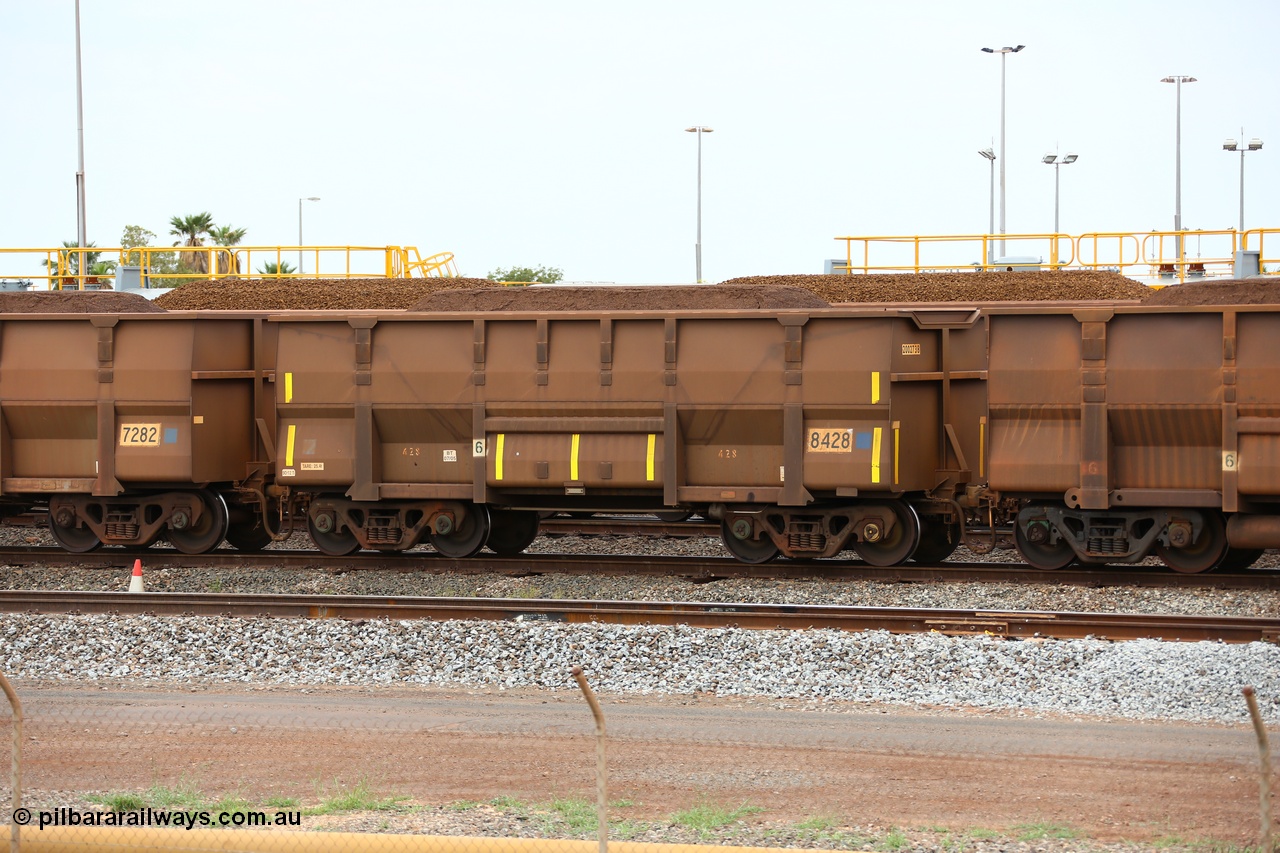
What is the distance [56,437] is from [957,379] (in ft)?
33.9

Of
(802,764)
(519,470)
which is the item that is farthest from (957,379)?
(802,764)

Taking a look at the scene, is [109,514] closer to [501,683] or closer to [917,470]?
[501,683]

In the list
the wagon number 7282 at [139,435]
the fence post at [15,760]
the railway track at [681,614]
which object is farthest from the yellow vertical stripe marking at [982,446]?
the fence post at [15,760]

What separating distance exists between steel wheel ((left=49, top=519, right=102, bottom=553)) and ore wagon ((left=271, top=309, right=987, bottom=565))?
2822mm

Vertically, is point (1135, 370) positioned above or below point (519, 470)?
above

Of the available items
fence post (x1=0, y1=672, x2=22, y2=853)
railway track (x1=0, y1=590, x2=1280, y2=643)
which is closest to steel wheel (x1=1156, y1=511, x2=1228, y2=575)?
railway track (x1=0, y1=590, x2=1280, y2=643)

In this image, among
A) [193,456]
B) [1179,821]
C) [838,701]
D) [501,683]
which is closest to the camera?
[1179,821]

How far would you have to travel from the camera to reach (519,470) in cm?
1435

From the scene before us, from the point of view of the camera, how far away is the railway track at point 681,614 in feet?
34.4

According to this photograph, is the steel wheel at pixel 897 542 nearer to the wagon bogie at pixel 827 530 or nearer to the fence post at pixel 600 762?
Answer: the wagon bogie at pixel 827 530

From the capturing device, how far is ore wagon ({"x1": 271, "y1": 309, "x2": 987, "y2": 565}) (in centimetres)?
1373

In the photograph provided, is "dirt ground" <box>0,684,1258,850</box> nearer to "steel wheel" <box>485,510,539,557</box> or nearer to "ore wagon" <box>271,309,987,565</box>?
"ore wagon" <box>271,309,987,565</box>

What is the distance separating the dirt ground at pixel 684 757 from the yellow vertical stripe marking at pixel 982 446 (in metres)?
5.74

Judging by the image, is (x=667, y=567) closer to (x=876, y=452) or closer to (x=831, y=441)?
(x=831, y=441)
